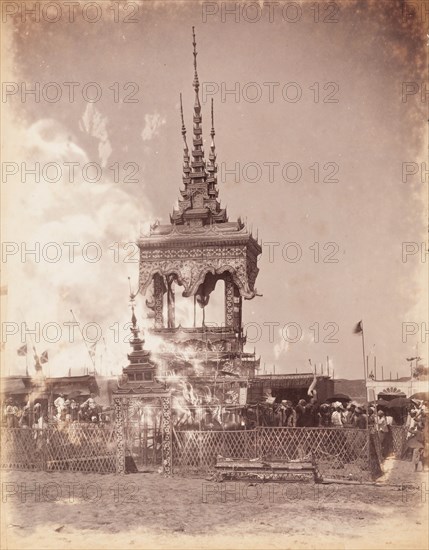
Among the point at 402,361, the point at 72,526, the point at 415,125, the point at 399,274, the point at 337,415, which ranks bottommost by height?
the point at 72,526

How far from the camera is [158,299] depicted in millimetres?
16359

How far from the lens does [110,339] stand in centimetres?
1475

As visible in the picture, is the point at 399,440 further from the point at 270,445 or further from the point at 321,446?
the point at 270,445

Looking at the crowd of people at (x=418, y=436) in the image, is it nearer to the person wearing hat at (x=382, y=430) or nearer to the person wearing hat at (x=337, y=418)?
the person wearing hat at (x=382, y=430)

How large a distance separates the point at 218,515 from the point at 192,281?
5303mm

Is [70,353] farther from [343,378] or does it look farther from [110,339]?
[343,378]

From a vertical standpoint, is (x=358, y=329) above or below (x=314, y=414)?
above

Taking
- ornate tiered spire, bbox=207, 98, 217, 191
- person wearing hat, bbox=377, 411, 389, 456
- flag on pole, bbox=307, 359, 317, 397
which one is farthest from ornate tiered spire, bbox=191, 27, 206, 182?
person wearing hat, bbox=377, 411, 389, 456

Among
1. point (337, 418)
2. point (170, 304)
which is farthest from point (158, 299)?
point (337, 418)

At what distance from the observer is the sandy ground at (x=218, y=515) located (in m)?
11.1

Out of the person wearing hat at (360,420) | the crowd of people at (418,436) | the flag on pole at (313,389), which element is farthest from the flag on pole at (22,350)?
the crowd of people at (418,436)

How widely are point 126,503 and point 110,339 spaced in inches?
146

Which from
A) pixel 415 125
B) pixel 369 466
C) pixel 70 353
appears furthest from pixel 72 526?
pixel 415 125

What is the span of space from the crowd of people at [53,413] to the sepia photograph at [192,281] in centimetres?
5
